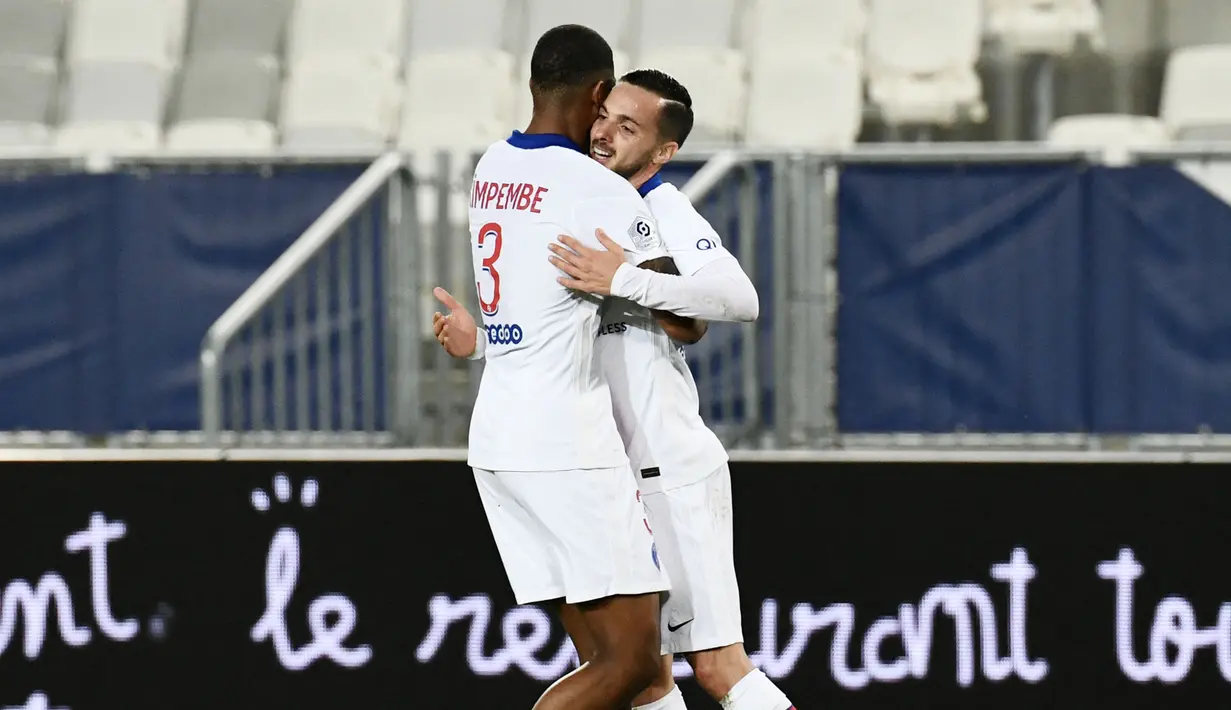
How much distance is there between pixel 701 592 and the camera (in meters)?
3.81

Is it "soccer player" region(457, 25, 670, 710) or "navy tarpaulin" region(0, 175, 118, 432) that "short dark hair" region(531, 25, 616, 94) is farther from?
"navy tarpaulin" region(0, 175, 118, 432)

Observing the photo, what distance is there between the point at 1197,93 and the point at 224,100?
5753 mm

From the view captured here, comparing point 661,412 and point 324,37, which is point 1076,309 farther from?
point 324,37

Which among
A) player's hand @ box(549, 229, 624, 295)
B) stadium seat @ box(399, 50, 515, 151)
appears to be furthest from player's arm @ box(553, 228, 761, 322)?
stadium seat @ box(399, 50, 515, 151)

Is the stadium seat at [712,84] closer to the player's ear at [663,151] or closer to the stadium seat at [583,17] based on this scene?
the stadium seat at [583,17]

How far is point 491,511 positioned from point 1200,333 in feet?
Result: 10.6

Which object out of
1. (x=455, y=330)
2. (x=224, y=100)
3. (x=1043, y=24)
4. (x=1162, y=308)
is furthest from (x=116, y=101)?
(x=455, y=330)

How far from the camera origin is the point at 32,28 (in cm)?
1129

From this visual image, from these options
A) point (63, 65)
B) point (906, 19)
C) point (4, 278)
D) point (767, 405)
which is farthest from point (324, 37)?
point (767, 405)

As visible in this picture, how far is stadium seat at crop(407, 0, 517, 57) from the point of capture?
10.9m

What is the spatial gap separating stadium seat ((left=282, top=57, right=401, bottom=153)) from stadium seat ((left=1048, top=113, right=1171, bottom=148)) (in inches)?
150

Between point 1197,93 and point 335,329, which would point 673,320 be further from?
point 1197,93

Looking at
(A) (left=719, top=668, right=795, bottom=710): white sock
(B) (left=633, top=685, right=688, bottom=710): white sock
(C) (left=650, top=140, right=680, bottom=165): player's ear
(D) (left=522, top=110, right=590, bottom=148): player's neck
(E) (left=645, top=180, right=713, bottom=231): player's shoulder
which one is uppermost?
(D) (left=522, top=110, right=590, bottom=148): player's neck

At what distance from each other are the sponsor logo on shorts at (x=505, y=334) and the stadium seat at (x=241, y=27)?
8064mm
